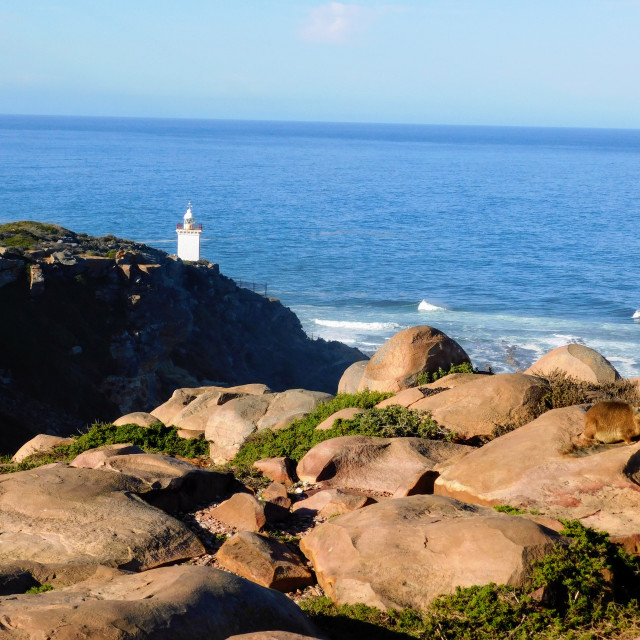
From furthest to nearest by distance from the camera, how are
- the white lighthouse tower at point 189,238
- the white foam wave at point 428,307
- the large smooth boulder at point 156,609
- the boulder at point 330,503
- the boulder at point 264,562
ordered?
the white foam wave at point 428,307 < the white lighthouse tower at point 189,238 < the boulder at point 330,503 < the boulder at point 264,562 < the large smooth boulder at point 156,609

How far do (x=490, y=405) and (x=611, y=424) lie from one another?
3.33 metres

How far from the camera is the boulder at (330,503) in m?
11.4

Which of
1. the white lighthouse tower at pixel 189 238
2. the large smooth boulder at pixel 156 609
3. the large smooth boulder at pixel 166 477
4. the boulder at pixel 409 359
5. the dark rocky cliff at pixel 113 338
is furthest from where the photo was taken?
the white lighthouse tower at pixel 189 238

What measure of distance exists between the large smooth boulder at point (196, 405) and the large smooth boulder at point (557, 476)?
27.2ft

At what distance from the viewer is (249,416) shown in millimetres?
17641

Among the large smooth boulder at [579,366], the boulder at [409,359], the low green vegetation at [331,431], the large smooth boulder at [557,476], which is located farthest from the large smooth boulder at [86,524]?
the large smooth boulder at [579,366]

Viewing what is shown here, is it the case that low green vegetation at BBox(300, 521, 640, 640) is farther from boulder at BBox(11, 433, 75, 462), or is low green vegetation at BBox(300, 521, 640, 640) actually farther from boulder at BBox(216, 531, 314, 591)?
boulder at BBox(11, 433, 75, 462)

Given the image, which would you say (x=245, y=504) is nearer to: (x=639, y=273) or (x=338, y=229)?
(x=639, y=273)

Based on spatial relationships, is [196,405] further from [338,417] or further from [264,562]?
[264,562]

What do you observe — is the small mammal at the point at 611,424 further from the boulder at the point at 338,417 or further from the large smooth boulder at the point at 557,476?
the boulder at the point at 338,417

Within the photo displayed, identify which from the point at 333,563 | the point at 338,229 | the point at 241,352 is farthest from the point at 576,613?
the point at 338,229

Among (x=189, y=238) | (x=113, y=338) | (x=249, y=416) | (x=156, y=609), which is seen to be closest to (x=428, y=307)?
(x=189, y=238)

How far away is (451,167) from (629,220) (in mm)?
89492

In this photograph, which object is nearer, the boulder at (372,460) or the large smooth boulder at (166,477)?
the large smooth boulder at (166,477)
